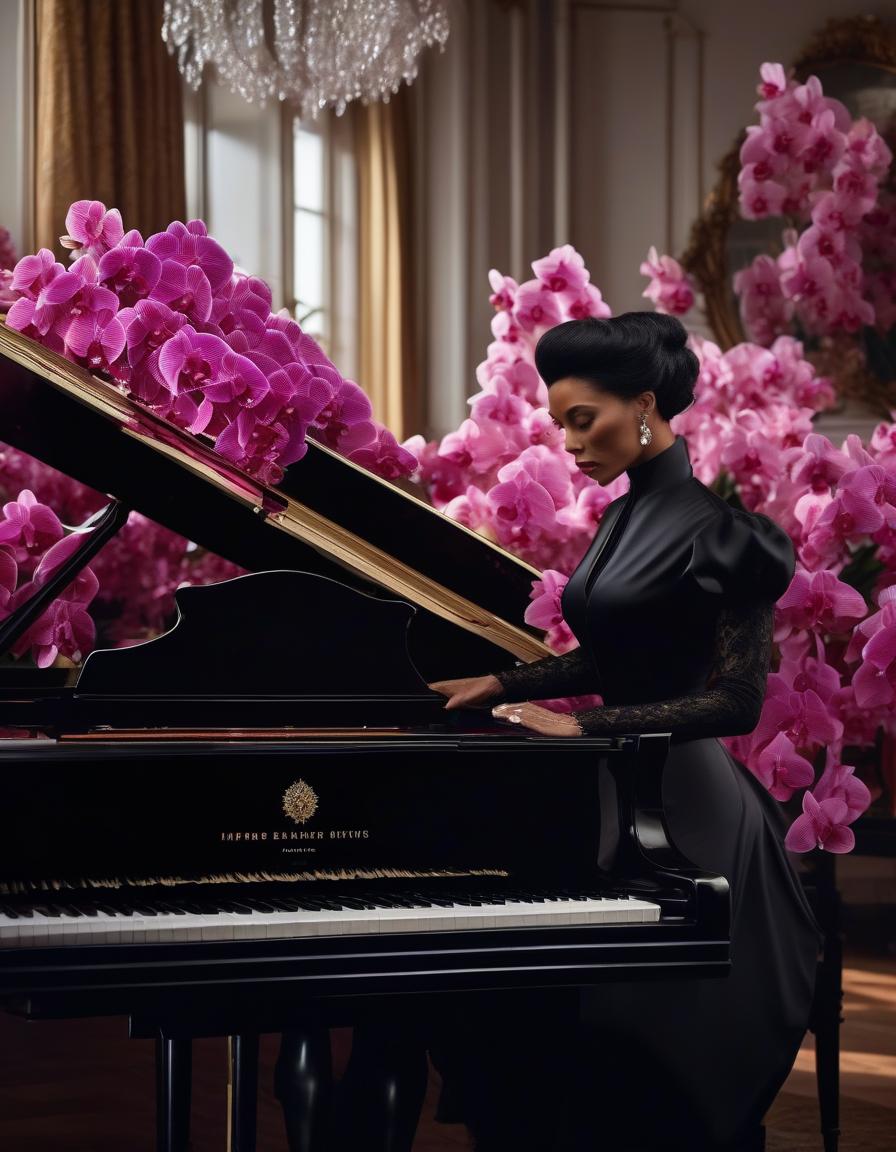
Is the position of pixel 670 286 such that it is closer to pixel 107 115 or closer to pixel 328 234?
pixel 107 115

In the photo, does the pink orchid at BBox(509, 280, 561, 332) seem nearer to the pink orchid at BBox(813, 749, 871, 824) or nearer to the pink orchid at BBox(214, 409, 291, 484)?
the pink orchid at BBox(214, 409, 291, 484)

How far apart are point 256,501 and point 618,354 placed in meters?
0.57

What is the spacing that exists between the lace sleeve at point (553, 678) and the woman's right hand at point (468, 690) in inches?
2.1

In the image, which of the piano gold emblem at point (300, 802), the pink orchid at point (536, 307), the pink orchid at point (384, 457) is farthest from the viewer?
the pink orchid at point (536, 307)

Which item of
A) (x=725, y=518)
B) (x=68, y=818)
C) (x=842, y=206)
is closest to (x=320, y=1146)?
(x=68, y=818)

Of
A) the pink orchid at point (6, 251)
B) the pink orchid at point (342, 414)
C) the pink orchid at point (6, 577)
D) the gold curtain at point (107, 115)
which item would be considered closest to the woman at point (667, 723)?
the pink orchid at point (342, 414)

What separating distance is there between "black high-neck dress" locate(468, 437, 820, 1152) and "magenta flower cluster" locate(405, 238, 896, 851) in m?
0.18

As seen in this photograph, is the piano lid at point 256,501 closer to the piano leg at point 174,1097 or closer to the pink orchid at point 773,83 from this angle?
the piano leg at point 174,1097

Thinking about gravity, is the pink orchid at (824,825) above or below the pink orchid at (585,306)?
below

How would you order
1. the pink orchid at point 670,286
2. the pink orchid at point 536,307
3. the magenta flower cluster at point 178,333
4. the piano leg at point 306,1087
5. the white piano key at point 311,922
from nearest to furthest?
1. the white piano key at point 311,922
2. the piano leg at point 306,1087
3. the magenta flower cluster at point 178,333
4. the pink orchid at point 536,307
5. the pink orchid at point 670,286

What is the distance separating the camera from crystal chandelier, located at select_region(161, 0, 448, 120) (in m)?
4.87

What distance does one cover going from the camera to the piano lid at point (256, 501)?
84.1 inches

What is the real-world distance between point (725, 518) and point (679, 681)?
0.79 feet

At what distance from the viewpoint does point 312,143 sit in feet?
22.0
